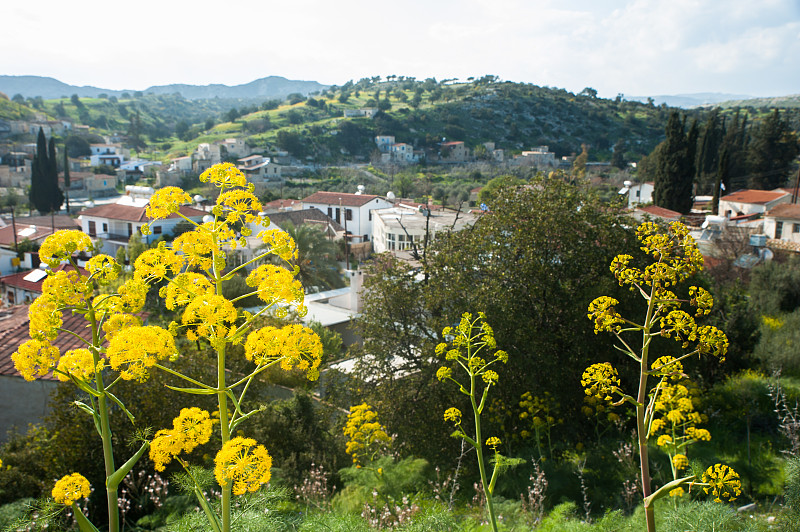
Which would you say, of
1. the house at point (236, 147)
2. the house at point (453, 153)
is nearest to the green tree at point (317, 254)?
the house at point (236, 147)

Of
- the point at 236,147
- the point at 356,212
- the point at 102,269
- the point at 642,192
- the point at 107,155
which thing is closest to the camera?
A: the point at 102,269

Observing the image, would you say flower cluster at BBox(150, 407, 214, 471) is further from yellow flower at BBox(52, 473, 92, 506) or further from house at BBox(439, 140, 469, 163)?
house at BBox(439, 140, 469, 163)

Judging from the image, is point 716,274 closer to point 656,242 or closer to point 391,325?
point 391,325

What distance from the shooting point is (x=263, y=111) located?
140 metres

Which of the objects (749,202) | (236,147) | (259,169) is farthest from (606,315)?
(236,147)

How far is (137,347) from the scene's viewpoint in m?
2.95

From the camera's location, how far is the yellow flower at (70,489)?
3.19 m

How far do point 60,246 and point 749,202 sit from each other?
164 feet

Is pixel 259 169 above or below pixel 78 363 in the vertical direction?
above

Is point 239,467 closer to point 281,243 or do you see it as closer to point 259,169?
point 281,243

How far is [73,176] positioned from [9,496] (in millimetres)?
86052

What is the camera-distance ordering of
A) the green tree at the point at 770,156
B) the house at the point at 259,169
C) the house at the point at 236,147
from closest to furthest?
the green tree at the point at 770,156
the house at the point at 259,169
the house at the point at 236,147

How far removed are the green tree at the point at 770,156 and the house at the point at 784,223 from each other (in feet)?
90.5

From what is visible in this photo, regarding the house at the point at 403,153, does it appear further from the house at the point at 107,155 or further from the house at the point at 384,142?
the house at the point at 107,155
